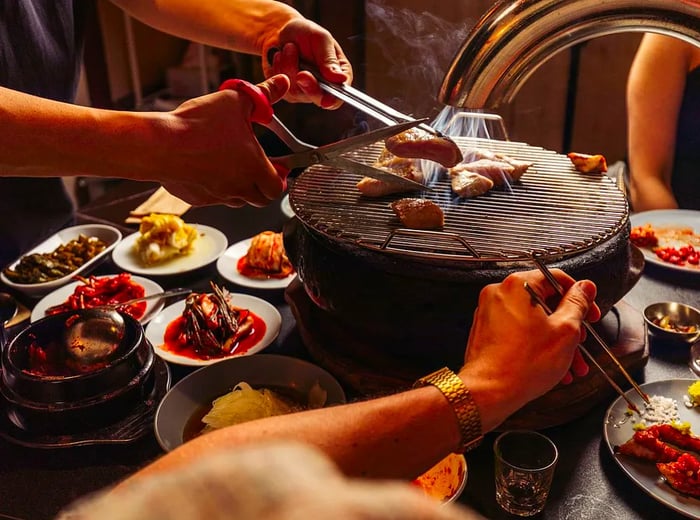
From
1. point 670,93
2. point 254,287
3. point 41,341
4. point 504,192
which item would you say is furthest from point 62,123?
point 670,93

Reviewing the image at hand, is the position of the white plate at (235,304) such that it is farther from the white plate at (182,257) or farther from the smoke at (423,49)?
the smoke at (423,49)

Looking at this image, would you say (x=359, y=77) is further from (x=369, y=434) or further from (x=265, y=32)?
(x=369, y=434)

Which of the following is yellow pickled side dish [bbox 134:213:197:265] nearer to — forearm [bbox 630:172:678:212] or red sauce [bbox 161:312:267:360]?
red sauce [bbox 161:312:267:360]

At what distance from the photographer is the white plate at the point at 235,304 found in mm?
2031

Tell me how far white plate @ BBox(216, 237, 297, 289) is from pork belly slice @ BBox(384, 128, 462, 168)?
77 centimetres

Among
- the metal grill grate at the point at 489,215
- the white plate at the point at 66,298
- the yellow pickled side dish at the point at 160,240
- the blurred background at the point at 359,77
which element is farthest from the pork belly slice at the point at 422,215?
the blurred background at the point at 359,77

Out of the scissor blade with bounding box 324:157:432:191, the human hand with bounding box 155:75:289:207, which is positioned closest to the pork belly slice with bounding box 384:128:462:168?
the scissor blade with bounding box 324:157:432:191

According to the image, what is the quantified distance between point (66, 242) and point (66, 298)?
50 centimetres

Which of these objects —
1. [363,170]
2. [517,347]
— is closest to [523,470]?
[517,347]

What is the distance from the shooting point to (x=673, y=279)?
2.45 m

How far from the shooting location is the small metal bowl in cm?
203

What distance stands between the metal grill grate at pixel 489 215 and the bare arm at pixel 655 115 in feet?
4.58

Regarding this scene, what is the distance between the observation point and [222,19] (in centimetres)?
249

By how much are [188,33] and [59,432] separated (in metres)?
1.62
